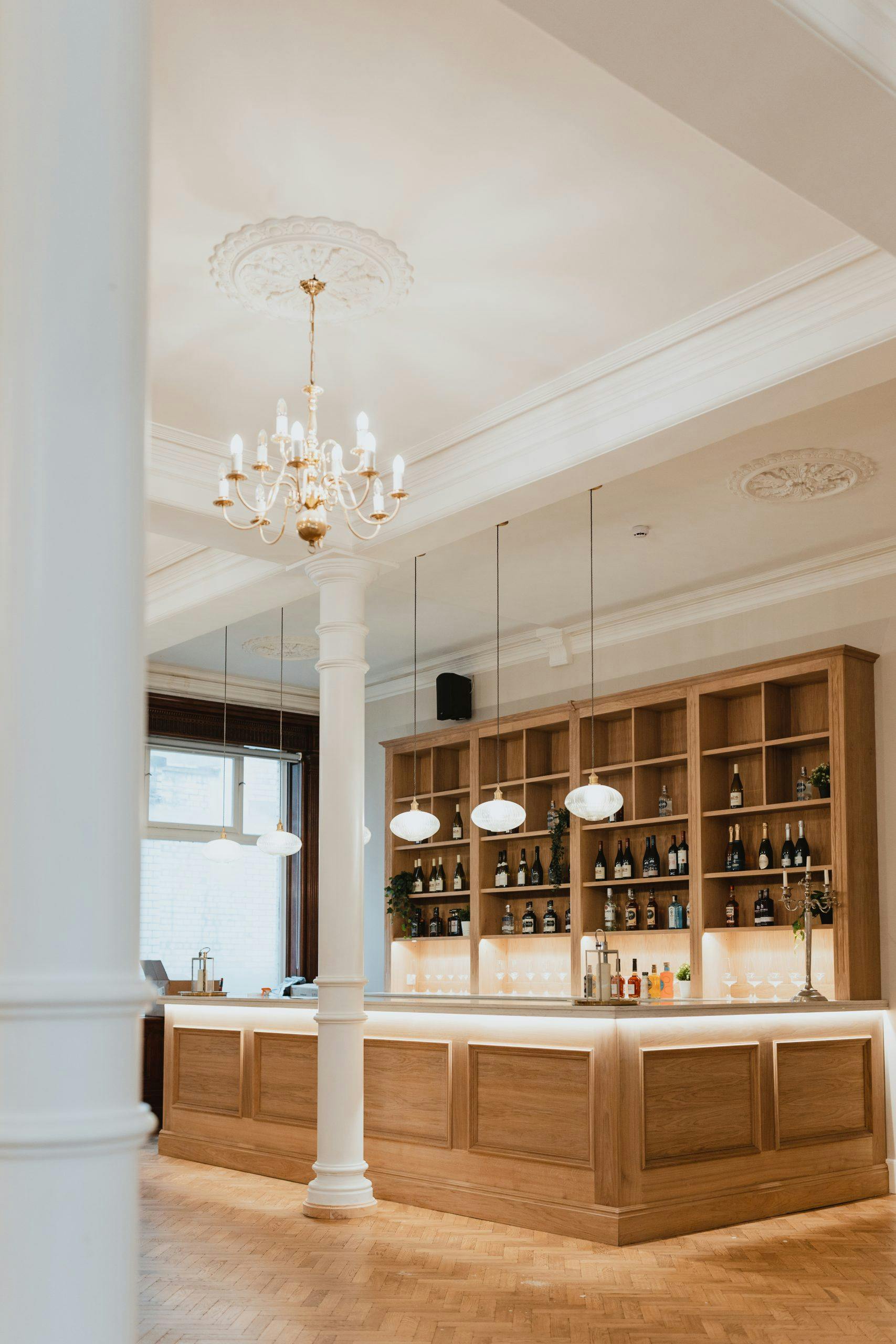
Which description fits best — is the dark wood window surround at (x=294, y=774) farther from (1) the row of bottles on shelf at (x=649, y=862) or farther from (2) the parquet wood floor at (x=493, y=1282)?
(2) the parquet wood floor at (x=493, y=1282)

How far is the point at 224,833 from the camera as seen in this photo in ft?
30.5

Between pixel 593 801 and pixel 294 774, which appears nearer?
pixel 593 801

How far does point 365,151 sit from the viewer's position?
3748 mm

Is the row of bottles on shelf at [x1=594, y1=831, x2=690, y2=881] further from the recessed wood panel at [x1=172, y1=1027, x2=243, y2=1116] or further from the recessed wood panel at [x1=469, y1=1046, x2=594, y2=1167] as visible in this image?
the recessed wood panel at [x1=172, y1=1027, x2=243, y2=1116]

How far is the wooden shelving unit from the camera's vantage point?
7.27 m

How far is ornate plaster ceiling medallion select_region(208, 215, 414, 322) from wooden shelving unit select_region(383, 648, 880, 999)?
153 inches

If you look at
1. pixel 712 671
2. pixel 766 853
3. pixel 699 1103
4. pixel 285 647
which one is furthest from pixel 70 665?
pixel 285 647

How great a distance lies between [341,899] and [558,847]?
2.81 metres

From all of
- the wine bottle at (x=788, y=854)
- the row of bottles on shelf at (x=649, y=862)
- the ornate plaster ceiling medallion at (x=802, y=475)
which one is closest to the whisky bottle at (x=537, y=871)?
the row of bottles on shelf at (x=649, y=862)

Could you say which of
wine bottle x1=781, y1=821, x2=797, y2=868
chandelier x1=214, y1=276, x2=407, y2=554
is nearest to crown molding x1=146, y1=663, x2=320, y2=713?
wine bottle x1=781, y1=821, x2=797, y2=868

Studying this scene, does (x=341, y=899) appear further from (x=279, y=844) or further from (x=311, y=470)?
(x=311, y=470)

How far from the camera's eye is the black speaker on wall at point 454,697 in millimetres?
10102

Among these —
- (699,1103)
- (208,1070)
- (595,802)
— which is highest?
(595,802)

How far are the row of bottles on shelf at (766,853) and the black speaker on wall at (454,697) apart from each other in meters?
2.68
